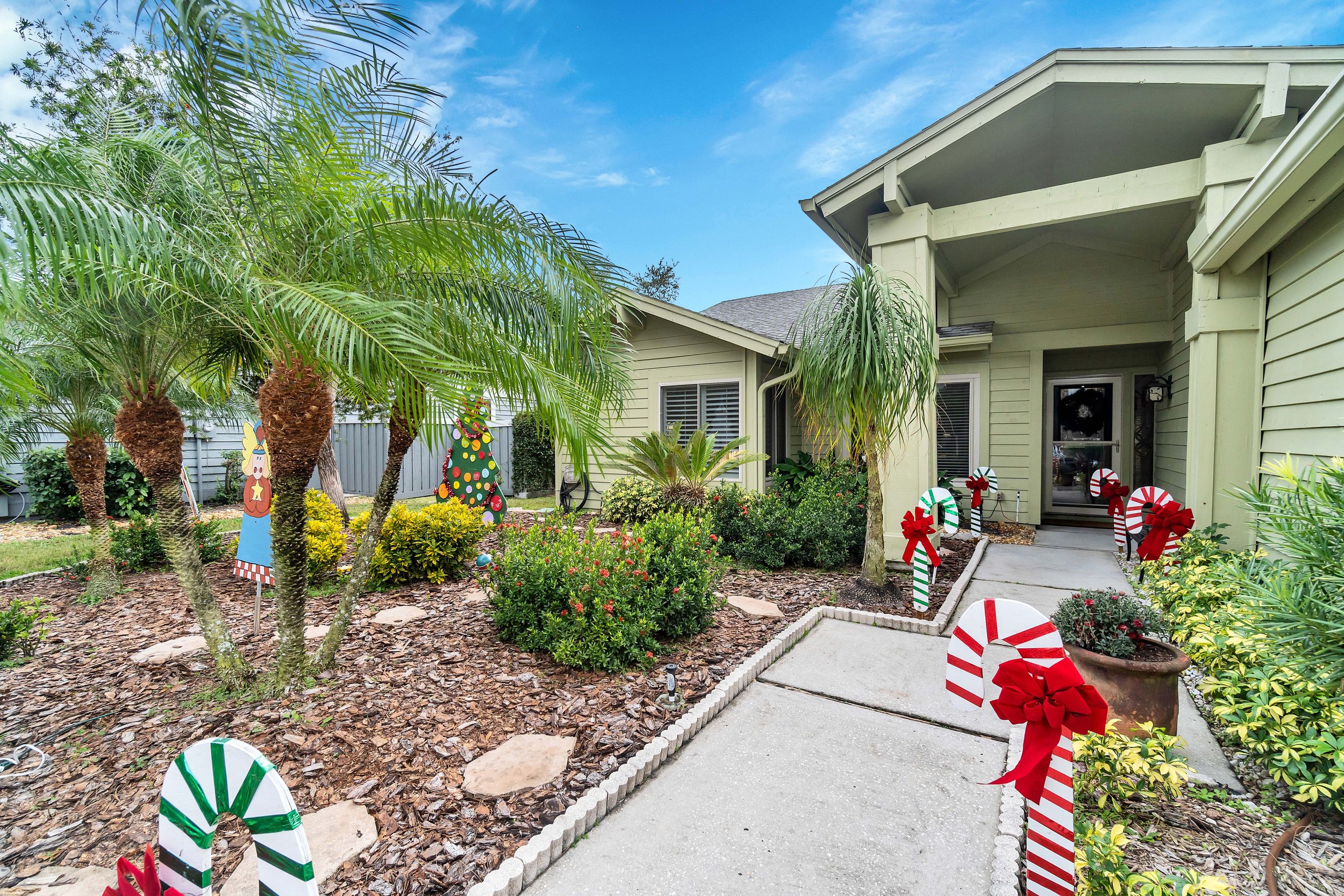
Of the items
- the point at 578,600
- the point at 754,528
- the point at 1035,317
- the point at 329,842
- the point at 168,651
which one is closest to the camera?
the point at 329,842

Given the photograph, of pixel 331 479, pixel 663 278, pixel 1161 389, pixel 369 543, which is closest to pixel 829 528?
pixel 369 543

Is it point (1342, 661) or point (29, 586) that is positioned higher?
→ point (1342, 661)

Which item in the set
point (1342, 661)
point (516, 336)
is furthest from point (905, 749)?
point (516, 336)

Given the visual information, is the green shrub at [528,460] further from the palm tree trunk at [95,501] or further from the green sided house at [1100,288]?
the palm tree trunk at [95,501]

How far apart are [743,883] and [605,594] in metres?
1.82

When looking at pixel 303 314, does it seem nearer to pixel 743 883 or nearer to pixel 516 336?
pixel 516 336

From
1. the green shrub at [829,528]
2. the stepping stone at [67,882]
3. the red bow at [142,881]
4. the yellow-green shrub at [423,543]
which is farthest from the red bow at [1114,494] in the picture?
the stepping stone at [67,882]

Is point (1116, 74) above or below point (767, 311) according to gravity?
above

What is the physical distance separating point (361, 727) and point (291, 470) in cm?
131

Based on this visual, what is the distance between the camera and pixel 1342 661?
2023 mm

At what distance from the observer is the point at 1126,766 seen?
6.89 ft

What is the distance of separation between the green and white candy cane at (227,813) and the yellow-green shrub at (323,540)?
4.38 m

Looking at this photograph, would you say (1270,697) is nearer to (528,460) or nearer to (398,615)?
(398,615)

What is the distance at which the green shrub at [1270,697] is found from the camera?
2.04 m
